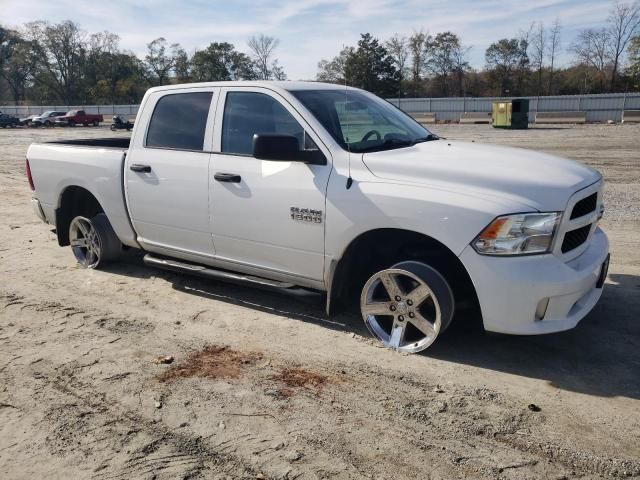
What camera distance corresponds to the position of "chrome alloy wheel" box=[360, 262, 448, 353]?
411 centimetres

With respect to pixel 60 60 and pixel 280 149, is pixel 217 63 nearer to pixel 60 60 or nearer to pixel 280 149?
pixel 60 60

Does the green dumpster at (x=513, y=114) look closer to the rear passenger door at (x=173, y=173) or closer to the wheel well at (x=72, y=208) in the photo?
the wheel well at (x=72, y=208)

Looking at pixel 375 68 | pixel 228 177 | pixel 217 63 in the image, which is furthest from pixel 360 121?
pixel 217 63

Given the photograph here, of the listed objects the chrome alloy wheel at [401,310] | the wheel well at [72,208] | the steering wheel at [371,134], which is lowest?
the chrome alloy wheel at [401,310]

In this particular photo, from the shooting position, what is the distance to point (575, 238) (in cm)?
398

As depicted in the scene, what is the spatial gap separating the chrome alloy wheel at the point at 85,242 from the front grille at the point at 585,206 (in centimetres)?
478

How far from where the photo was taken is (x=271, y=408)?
11.6 ft

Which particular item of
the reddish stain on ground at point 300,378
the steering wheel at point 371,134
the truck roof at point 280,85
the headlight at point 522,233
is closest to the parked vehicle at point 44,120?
the truck roof at point 280,85

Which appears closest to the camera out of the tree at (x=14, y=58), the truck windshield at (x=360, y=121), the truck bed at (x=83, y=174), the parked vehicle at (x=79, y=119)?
the truck windshield at (x=360, y=121)

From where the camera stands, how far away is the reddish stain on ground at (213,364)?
4.03 m

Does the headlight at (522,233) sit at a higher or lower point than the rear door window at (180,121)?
lower

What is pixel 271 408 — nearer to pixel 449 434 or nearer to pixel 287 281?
→ pixel 449 434

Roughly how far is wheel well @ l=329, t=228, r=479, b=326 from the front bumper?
0.25 metres

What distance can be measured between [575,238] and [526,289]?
2.11 ft
